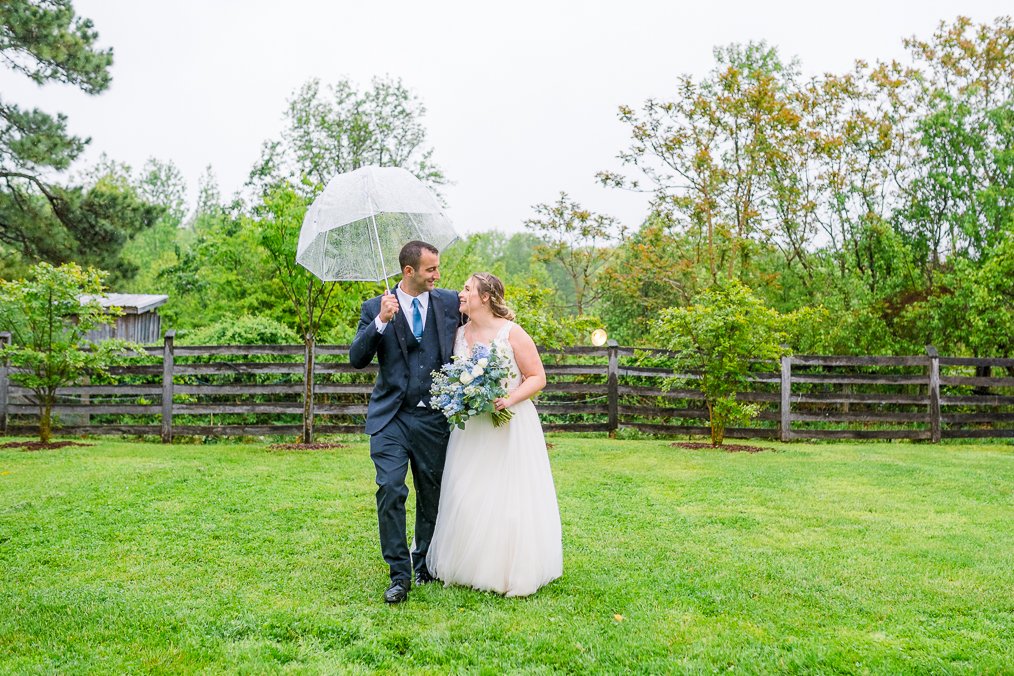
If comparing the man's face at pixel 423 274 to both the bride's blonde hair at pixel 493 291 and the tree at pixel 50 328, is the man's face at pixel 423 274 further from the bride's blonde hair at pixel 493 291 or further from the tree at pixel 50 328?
the tree at pixel 50 328

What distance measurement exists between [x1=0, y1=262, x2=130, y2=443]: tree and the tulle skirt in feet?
28.4

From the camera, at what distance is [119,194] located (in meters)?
18.3

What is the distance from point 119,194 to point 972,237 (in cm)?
1818

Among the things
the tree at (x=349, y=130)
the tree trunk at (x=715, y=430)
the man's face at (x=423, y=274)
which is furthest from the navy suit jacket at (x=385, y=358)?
the tree at (x=349, y=130)

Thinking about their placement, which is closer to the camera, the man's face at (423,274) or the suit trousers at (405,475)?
the suit trousers at (405,475)

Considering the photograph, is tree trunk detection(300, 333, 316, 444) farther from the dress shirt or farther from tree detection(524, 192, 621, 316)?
tree detection(524, 192, 621, 316)

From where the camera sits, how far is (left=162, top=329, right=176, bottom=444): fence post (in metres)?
13.0

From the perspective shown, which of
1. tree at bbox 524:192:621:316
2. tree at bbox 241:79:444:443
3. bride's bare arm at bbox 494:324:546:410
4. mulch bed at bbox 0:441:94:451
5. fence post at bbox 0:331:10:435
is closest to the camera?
bride's bare arm at bbox 494:324:546:410

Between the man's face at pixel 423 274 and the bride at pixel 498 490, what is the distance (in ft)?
0.80

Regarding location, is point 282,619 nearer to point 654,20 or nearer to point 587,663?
point 587,663

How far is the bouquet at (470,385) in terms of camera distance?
473 centimetres

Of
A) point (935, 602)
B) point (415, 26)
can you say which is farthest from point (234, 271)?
point (935, 602)

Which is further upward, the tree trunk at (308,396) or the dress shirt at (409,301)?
the dress shirt at (409,301)

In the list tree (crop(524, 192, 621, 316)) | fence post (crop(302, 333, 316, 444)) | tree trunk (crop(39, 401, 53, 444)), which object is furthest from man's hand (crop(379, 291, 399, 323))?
tree (crop(524, 192, 621, 316))
